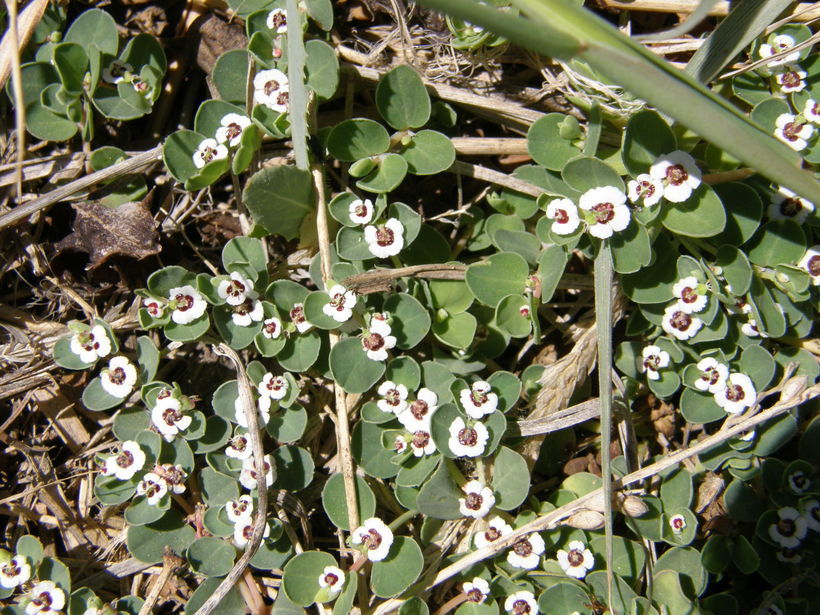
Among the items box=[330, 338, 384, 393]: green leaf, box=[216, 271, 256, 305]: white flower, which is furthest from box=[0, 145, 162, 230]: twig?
box=[330, 338, 384, 393]: green leaf

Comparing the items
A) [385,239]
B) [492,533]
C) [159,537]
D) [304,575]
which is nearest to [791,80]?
[385,239]

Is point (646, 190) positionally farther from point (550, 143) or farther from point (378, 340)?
point (378, 340)

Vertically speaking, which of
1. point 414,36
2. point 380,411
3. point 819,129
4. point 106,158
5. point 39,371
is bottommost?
point 39,371

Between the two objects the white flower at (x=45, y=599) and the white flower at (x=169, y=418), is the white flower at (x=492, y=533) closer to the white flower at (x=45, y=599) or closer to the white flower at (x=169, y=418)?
the white flower at (x=169, y=418)

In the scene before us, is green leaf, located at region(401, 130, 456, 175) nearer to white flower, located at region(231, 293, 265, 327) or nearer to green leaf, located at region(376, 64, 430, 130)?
green leaf, located at region(376, 64, 430, 130)

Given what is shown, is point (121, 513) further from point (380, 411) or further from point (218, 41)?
point (218, 41)

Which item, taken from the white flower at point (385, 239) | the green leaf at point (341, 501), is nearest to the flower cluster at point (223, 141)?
the white flower at point (385, 239)

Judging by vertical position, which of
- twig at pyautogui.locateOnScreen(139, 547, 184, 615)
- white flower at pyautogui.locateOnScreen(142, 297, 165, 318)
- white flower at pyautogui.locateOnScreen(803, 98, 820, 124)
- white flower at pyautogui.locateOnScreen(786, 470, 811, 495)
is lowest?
twig at pyautogui.locateOnScreen(139, 547, 184, 615)

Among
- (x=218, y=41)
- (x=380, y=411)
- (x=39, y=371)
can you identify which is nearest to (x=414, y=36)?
(x=218, y=41)
